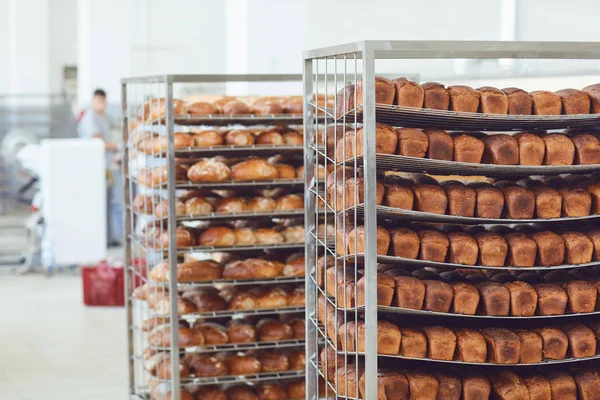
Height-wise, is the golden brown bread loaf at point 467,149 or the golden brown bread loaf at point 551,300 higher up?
the golden brown bread loaf at point 467,149

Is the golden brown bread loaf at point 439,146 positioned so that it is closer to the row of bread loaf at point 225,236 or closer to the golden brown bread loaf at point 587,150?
the golden brown bread loaf at point 587,150

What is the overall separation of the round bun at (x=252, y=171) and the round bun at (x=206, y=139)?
15cm

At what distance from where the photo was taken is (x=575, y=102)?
2893 millimetres

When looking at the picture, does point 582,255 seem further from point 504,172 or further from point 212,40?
point 212,40

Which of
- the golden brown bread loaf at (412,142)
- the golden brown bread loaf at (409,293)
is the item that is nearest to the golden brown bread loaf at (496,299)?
the golden brown bread loaf at (409,293)

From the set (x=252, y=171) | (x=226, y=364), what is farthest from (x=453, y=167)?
(x=226, y=364)

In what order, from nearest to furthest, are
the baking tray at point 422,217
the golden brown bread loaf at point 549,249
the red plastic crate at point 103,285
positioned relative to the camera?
1. the baking tray at point 422,217
2. the golden brown bread loaf at point 549,249
3. the red plastic crate at point 103,285

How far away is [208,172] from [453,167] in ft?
5.89

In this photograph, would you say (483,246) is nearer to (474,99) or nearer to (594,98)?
(474,99)

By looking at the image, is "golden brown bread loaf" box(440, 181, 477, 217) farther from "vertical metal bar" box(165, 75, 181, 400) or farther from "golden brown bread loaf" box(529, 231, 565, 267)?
"vertical metal bar" box(165, 75, 181, 400)

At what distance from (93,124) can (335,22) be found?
301cm

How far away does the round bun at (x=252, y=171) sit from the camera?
171 inches

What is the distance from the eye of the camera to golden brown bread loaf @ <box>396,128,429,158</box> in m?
2.76

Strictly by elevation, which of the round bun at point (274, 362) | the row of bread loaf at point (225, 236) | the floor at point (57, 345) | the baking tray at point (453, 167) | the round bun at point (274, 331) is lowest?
the floor at point (57, 345)
